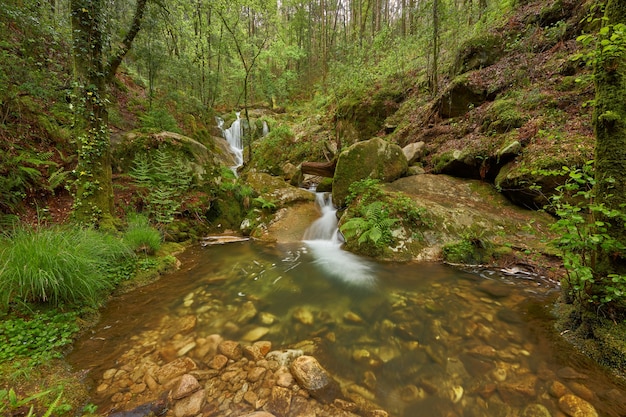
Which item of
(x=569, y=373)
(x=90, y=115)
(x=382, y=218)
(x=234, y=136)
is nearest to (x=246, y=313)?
(x=569, y=373)

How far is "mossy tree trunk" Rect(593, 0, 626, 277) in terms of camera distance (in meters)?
2.21

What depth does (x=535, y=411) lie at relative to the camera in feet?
6.60

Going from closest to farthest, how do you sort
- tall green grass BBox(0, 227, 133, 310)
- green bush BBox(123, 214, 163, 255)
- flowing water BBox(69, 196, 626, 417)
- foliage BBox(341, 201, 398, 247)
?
1. flowing water BBox(69, 196, 626, 417)
2. tall green grass BBox(0, 227, 133, 310)
3. green bush BBox(123, 214, 163, 255)
4. foliage BBox(341, 201, 398, 247)

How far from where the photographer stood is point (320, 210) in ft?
26.8

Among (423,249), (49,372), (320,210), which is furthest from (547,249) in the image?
(49,372)

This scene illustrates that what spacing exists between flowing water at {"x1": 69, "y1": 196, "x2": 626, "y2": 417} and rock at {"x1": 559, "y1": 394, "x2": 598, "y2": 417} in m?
0.02

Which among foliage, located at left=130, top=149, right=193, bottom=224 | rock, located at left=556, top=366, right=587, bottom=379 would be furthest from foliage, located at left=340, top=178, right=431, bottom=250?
foliage, located at left=130, top=149, right=193, bottom=224

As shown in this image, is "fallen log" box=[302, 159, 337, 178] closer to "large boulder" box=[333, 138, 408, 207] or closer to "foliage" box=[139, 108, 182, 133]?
"large boulder" box=[333, 138, 408, 207]

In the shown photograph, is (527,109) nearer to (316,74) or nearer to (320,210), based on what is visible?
(320,210)

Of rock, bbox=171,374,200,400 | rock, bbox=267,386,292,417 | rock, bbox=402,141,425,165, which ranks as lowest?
rock, bbox=267,386,292,417

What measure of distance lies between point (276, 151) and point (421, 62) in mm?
8133

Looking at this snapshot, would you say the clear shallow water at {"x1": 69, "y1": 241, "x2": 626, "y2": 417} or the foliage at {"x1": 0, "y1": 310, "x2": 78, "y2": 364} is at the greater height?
the foliage at {"x1": 0, "y1": 310, "x2": 78, "y2": 364}

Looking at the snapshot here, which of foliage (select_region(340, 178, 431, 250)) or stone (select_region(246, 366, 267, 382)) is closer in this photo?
stone (select_region(246, 366, 267, 382))

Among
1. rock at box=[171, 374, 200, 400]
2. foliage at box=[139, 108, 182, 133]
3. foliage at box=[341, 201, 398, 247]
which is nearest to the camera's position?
rock at box=[171, 374, 200, 400]
